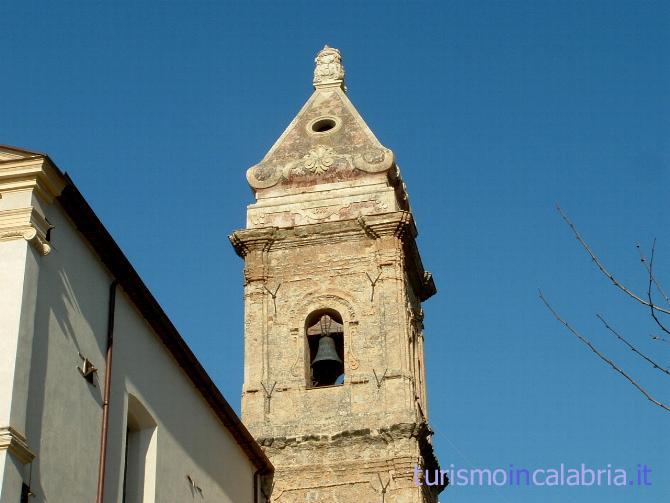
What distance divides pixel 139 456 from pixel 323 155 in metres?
12.3

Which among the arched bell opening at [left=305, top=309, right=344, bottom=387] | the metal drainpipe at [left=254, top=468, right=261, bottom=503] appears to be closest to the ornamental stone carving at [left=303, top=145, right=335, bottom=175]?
the arched bell opening at [left=305, top=309, right=344, bottom=387]

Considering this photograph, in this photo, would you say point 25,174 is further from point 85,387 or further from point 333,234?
point 333,234

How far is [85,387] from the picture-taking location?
13.7 metres

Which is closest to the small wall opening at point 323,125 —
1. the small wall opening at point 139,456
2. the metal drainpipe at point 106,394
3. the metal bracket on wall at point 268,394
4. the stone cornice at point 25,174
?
the metal bracket on wall at point 268,394

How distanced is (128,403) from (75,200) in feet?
9.35

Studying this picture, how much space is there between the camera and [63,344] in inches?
521

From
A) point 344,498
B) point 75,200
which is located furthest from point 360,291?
point 75,200

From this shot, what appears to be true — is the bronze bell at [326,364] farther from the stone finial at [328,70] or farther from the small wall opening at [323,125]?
the stone finial at [328,70]

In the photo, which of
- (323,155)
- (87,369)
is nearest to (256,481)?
(323,155)

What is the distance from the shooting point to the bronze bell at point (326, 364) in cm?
2434

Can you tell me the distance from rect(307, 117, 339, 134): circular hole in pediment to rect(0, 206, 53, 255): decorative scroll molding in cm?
1484

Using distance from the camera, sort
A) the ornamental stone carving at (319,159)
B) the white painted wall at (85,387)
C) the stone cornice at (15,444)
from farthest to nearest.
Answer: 1. the ornamental stone carving at (319,159)
2. the white painted wall at (85,387)
3. the stone cornice at (15,444)

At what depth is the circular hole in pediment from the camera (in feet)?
90.4

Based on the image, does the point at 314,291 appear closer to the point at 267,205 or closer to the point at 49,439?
the point at 267,205
